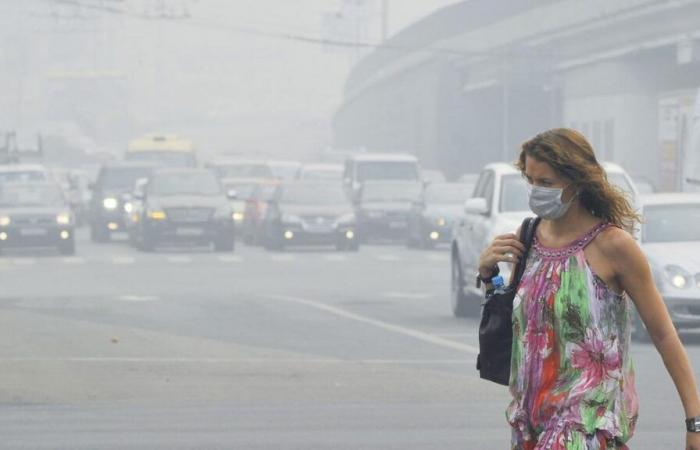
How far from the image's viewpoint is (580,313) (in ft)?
17.8

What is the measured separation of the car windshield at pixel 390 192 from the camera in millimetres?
43406

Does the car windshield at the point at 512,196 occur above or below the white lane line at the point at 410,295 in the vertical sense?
above

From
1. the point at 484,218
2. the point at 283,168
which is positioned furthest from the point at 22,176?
the point at 484,218

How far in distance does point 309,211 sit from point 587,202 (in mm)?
32571

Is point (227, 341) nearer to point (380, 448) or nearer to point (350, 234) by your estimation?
point (380, 448)

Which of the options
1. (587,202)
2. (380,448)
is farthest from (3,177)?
(587,202)

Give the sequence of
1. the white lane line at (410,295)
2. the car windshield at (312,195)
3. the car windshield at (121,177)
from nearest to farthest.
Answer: the white lane line at (410,295), the car windshield at (312,195), the car windshield at (121,177)

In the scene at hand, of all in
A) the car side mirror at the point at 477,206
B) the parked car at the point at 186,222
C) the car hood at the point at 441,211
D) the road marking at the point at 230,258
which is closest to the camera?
the car side mirror at the point at 477,206

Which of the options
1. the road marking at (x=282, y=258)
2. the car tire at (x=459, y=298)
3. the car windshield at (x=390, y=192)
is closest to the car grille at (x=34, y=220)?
the road marking at (x=282, y=258)

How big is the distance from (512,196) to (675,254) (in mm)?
2502

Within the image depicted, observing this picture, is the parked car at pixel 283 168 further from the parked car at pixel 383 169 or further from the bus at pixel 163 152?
the parked car at pixel 383 169

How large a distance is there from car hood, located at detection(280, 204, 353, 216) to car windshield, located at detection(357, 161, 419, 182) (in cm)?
909

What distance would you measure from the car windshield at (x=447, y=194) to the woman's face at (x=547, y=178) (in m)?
34.4

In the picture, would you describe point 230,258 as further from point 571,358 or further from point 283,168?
point 571,358
